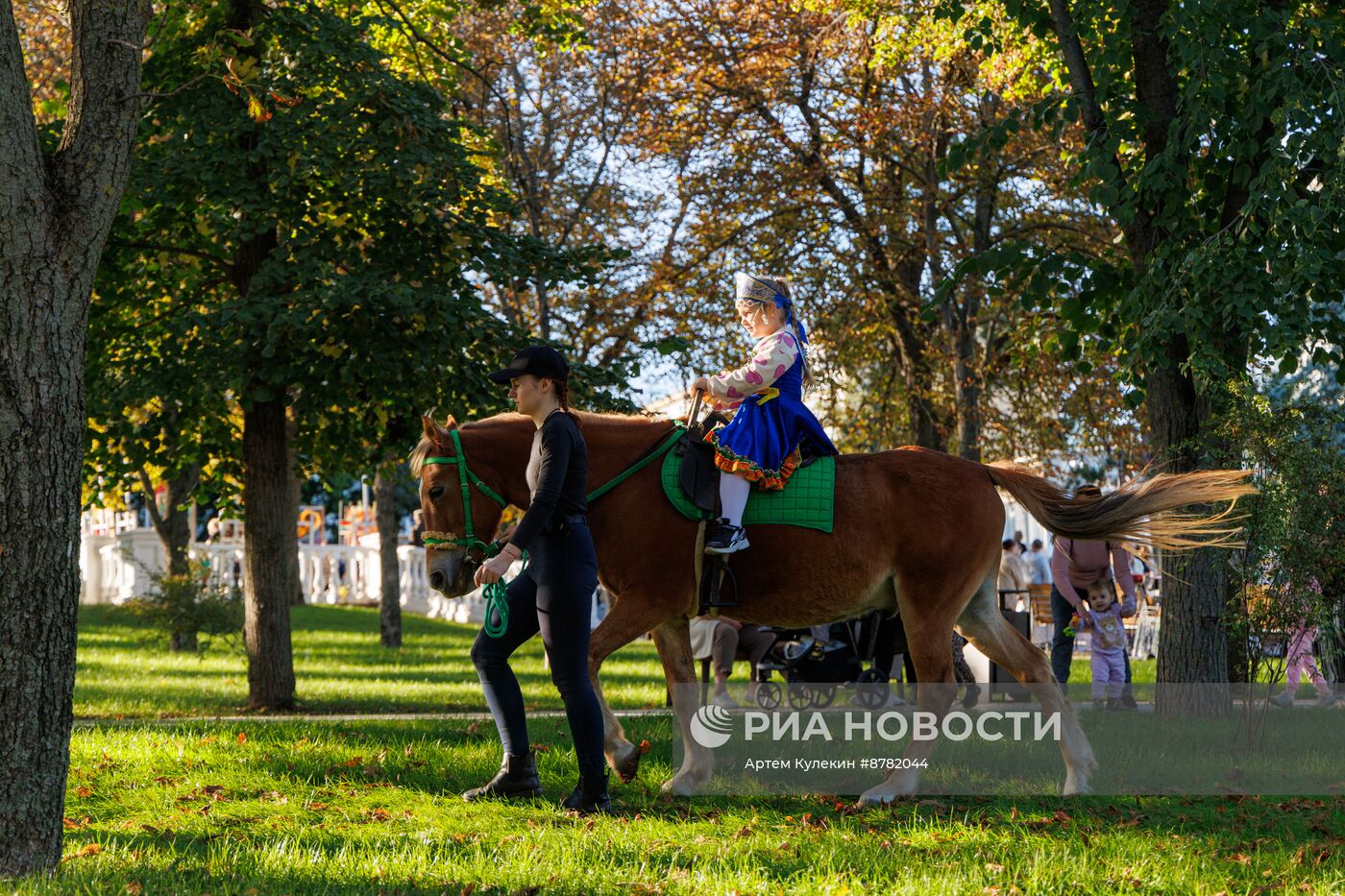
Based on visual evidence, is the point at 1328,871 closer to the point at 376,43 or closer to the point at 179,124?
the point at 179,124

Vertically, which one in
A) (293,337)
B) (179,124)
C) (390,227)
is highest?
(179,124)

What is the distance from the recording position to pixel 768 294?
7.69 meters

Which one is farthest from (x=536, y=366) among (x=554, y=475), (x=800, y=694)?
(x=800, y=694)

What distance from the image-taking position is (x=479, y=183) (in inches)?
508

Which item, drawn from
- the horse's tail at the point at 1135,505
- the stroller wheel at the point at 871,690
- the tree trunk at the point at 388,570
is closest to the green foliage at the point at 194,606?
the tree trunk at the point at 388,570

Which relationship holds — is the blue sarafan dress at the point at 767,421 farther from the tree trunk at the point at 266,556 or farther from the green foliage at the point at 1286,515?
the tree trunk at the point at 266,556

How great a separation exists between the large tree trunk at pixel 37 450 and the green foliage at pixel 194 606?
14.5 m

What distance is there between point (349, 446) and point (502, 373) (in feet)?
24.6

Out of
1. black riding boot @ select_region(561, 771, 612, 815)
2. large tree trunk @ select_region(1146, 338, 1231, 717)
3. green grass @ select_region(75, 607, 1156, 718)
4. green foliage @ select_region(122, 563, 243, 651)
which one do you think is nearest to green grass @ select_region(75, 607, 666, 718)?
green grass @ select_region(75, 607, 1156, 718)

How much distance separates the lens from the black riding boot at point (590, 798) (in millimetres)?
6684

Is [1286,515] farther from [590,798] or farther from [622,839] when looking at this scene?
[622,839]

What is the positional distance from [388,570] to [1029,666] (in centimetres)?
1755

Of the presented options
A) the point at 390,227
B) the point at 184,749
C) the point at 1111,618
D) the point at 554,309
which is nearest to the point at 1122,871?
the point at 184,749

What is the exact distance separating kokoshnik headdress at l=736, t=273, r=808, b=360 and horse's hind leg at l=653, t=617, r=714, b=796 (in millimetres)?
1770
